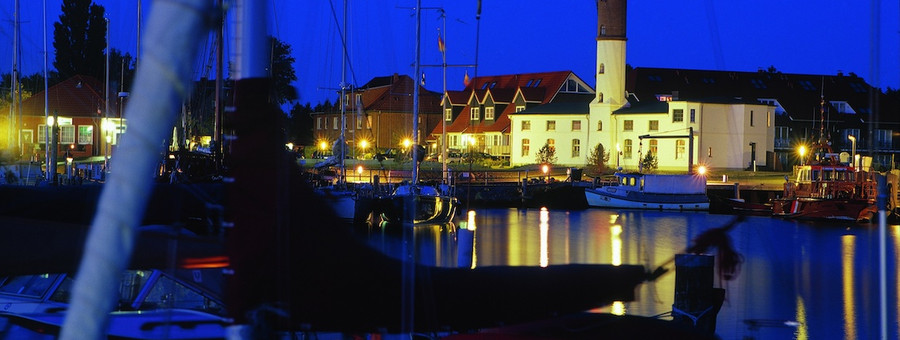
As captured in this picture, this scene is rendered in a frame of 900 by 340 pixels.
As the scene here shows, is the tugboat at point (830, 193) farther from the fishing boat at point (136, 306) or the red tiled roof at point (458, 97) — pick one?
the red tiled roof at point (458, 97)

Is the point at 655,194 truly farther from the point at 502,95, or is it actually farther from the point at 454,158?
the point at 502,95

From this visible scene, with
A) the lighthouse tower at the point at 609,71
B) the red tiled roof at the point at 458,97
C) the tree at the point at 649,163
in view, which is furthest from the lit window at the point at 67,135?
the tree at the point at 649,163

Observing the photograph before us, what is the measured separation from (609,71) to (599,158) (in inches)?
332

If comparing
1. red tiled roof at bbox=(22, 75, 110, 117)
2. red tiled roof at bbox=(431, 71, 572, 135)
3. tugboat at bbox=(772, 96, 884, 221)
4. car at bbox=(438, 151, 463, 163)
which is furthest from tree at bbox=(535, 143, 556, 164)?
red tiled roof at bbox=(22, 75, 110, 117)

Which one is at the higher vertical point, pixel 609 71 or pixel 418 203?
pixel 609 71

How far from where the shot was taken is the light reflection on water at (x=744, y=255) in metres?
18.7

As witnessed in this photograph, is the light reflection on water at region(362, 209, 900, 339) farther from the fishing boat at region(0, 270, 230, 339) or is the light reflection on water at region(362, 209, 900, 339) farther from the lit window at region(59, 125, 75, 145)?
the lit window at region(59, 125, 75, 145)

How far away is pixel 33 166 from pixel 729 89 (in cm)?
5751

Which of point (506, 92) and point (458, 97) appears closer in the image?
point (506, 92)

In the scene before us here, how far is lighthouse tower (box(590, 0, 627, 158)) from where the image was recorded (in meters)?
70.1

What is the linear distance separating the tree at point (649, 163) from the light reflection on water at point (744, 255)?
1311 cm

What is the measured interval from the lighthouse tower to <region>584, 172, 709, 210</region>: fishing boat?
1939cm

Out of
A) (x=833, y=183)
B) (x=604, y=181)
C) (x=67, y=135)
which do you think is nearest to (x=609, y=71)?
(x=604, y=181)

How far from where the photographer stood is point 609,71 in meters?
70.3
